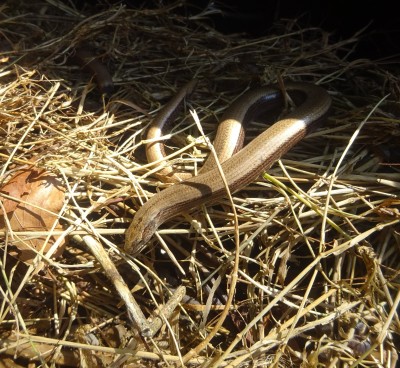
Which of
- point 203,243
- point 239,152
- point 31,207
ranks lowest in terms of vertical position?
point 203,243

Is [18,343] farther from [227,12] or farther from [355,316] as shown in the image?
[227,12]

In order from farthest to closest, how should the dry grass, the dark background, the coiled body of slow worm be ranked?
the dark background, the coiled body of slow worm, the dry grass

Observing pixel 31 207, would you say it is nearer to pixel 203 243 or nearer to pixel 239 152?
pixel 203 243

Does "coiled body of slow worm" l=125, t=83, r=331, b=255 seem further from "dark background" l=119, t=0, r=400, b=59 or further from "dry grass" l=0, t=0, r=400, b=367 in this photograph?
"dark background" l=119, t=0, r=400, b=59

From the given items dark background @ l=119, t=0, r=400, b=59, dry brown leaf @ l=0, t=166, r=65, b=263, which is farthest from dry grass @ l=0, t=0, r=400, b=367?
dark background @ l=119, t=0, r=400, b=59

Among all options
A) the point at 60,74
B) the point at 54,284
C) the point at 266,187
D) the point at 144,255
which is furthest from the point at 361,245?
the point at 60,74

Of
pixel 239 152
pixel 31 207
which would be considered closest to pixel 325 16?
pixel 239 152

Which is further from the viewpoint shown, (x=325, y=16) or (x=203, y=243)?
(x=325, y=16)
